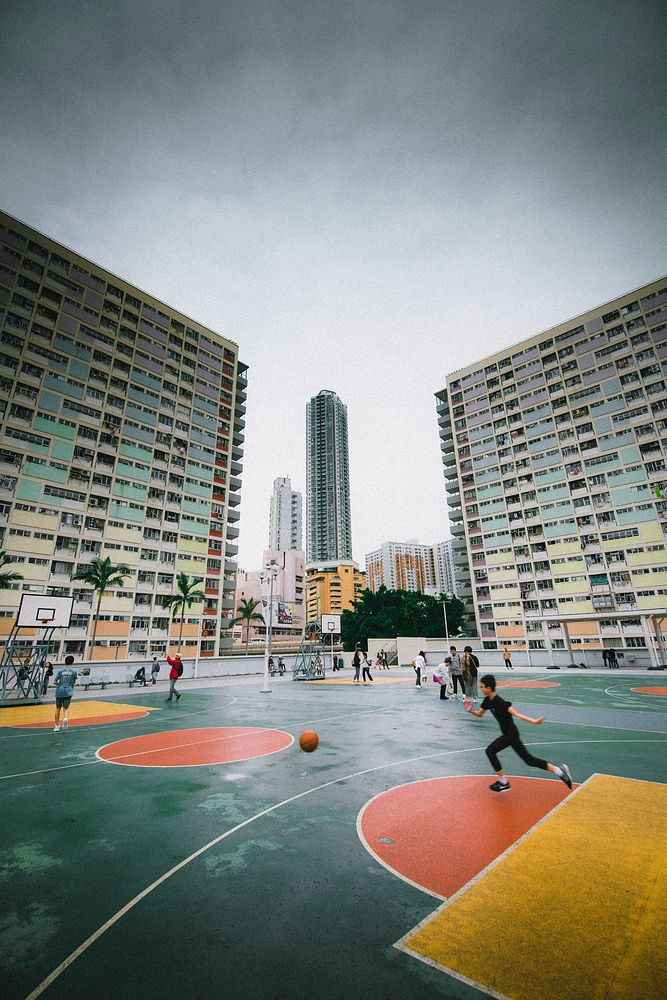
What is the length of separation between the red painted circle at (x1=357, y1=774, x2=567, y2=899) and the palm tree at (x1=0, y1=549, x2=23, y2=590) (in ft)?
153

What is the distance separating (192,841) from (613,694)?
70.2ft

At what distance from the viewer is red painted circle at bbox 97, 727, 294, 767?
9898mm

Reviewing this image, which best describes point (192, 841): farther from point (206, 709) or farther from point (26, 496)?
point (26, 496)

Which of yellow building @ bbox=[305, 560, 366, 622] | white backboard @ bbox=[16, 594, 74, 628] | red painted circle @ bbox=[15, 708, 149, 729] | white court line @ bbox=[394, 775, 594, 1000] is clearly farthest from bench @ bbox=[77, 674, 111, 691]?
yellow building @ bbox=[305, 560, 366, 622]

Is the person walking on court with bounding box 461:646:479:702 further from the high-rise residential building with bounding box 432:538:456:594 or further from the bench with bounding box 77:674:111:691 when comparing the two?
the high-rise residential building with bounding box 432:538:456:594

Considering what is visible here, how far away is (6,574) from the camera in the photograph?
40125 millimetres

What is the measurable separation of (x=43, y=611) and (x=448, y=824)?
26.8m

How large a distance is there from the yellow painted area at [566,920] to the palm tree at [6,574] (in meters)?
48.9

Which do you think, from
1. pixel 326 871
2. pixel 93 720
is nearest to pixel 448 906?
pixel 326 871

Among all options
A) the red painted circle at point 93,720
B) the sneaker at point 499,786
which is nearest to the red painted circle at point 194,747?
the red painted circle at point 93,720

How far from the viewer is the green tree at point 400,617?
2618 inches

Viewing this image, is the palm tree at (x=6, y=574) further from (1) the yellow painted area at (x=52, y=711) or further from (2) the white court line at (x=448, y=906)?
(2) the white court line at (x=448, y=906)

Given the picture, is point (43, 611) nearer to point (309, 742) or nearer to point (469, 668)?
point (309, 742)

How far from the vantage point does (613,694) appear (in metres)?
19.8
